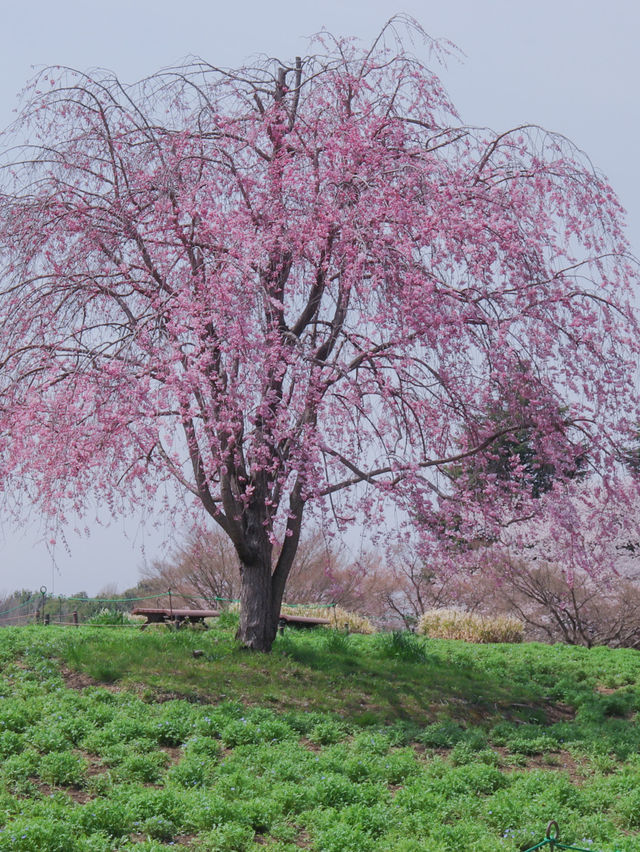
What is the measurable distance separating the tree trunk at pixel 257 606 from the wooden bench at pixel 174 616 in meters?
3.22

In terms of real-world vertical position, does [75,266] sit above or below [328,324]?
above

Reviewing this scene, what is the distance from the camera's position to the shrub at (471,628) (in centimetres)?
1709

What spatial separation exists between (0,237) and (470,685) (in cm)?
802

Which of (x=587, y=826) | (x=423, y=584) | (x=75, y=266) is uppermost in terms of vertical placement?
(x=75, y=266)

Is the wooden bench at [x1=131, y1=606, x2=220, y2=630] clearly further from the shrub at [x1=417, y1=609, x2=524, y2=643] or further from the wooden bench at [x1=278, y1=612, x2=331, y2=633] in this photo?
the shrub at [x1=417, y1=609, x2=524, y2=643]

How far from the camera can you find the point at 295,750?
24.3 feet

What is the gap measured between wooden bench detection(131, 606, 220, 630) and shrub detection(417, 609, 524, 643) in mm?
4695

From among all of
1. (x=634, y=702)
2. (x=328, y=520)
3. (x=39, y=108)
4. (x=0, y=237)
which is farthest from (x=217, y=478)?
(x=634, y=702)

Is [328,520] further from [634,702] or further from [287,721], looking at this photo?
[634,702]

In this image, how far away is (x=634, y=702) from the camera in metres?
10.8

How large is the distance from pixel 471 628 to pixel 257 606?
7.25 meters

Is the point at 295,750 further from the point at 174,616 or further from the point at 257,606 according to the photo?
the point at 174,616

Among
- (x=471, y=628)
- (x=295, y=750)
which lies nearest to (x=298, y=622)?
(x=471, y=628)

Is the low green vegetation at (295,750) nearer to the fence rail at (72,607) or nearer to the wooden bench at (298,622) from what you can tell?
the wooden bench at (298,622)
